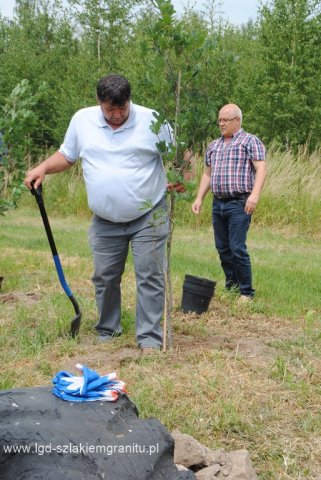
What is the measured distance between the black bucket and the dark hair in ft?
6.83

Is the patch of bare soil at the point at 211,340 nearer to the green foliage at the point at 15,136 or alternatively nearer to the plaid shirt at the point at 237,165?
the plaid shirt at the point at 237,165

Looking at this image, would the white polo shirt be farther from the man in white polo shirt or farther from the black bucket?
the black bucket

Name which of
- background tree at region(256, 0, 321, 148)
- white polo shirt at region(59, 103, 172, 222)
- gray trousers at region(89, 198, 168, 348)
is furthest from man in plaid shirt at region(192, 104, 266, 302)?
background tree at region(256, 0, 321, 148)

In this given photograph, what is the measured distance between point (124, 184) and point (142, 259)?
0.56 metres

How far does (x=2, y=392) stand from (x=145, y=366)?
1.77m

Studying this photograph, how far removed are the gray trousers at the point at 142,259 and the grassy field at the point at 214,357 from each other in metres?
0.23

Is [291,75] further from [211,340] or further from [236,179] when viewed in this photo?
[211,340]

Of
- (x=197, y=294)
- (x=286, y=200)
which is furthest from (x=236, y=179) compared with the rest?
(x=286, y=200)

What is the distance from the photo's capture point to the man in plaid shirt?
6.63 metres

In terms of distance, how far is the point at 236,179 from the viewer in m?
6.68

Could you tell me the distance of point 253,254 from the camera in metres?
10.3

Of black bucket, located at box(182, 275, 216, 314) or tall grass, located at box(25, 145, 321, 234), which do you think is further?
tall grass, located at box(25, 145, 321, 234)

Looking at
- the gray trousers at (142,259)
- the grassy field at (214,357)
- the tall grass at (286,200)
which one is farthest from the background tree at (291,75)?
the gray trousers at (142,259)

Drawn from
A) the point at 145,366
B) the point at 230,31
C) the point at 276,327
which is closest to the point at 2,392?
the point at 145,366
